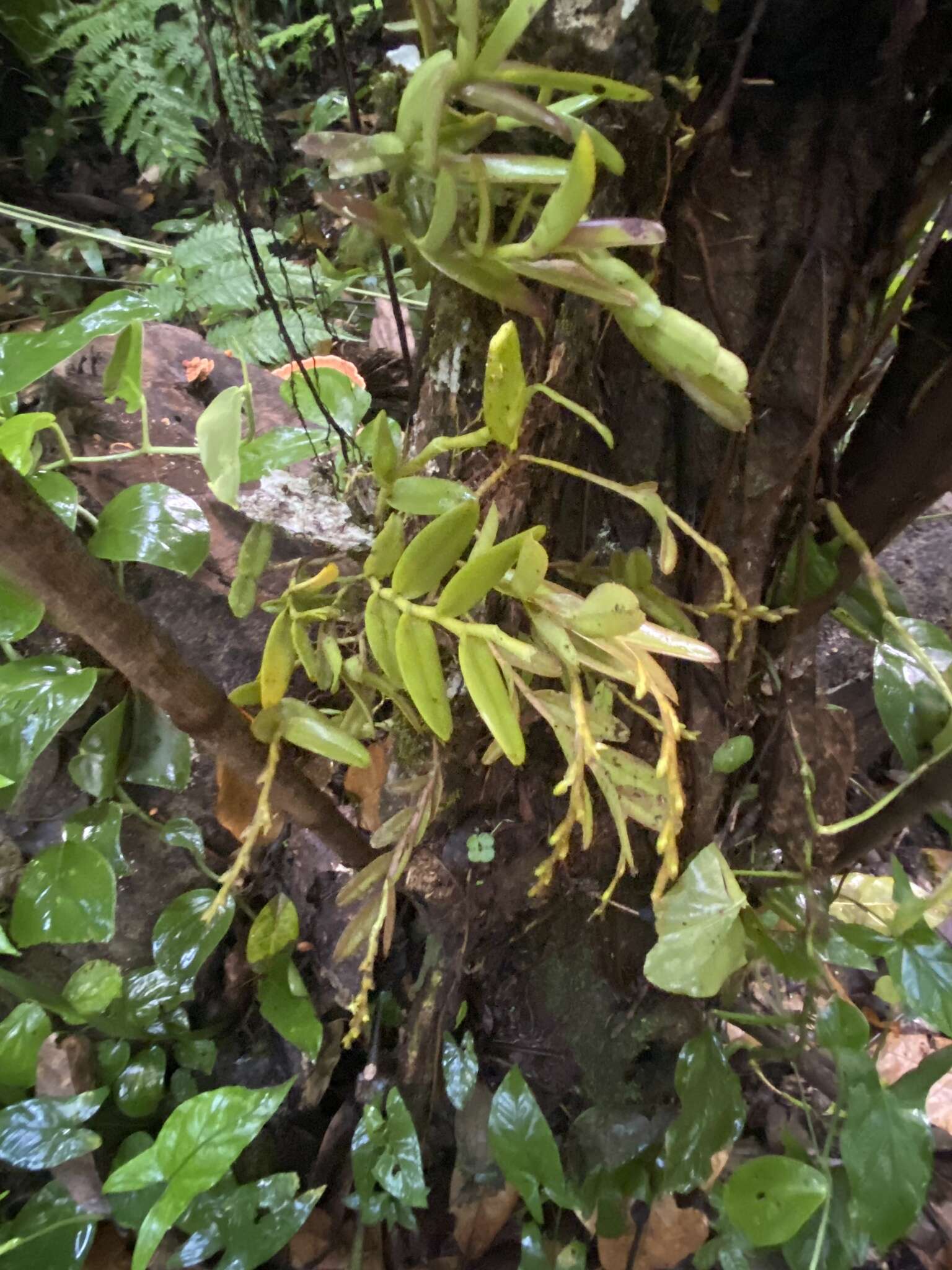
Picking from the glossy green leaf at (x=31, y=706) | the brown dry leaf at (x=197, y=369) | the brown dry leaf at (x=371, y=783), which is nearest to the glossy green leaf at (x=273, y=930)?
the brown dry leaf at (x=371, y=783)

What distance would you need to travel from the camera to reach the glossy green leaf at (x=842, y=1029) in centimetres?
68

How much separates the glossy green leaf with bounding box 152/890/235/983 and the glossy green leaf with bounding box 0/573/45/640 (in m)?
0.43

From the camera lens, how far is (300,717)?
2.16 feet

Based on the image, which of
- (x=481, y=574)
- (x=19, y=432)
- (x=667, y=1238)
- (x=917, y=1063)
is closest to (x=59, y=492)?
(x=19, y=432)

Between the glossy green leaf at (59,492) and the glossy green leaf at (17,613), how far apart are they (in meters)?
0.11

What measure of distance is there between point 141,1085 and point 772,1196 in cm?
76

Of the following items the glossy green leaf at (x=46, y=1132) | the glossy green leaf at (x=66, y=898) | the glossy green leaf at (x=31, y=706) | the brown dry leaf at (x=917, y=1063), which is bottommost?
the glossy green leaf at (x=46, y=1132)

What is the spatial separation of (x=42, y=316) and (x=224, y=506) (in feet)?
3.11

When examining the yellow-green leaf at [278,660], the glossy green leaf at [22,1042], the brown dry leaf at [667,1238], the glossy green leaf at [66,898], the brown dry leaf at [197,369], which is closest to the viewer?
the yellow-green leaf at [278,660]

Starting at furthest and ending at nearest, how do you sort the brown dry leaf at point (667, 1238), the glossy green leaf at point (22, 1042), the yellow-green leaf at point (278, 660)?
the brown dry leaf at point (667, 1238) → the glossy green leaf at point (22, 1042) → the yellow-green leaf at point (278, 660)

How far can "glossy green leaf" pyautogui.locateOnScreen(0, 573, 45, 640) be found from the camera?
555 mm

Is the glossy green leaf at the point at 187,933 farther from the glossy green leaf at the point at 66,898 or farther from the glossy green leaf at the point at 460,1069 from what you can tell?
the glossy green leaf at the point at 460,1069

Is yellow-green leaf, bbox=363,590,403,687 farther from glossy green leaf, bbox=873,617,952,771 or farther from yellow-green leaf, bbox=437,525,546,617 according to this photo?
glossy green leaf, bbox=873,617,952,771

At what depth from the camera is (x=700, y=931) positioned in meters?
0.61
